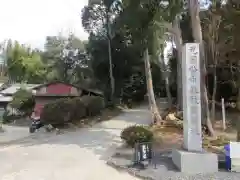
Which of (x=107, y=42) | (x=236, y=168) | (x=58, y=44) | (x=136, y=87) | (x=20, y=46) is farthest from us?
(x=20, y=46)

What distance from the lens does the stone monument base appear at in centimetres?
789

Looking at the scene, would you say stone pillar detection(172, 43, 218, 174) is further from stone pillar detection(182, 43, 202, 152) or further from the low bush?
the low bush

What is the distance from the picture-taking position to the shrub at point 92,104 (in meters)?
19.5

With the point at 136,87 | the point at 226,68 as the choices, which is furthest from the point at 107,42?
the point at 226,68

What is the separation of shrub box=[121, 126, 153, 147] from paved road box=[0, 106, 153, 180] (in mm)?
724

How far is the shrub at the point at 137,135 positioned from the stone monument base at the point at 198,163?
88.8 inches

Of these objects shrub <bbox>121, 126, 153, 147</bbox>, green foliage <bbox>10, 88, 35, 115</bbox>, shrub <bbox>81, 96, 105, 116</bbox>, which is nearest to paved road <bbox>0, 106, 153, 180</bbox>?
shrub <bbox>121, 126, 153, 147</bbox>

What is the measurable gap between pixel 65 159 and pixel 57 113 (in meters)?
7.24

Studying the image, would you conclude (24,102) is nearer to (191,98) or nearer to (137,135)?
(137,135)

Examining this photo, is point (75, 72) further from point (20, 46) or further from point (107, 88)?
point (20, 46)

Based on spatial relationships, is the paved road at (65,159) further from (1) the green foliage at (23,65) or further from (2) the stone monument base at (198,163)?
(1) the green foliage at (23,65)

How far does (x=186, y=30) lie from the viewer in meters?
22.3

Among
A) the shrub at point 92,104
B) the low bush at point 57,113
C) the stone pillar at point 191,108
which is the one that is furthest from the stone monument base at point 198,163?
the shrub at point 92,104

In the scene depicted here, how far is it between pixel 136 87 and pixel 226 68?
12.5 meters
